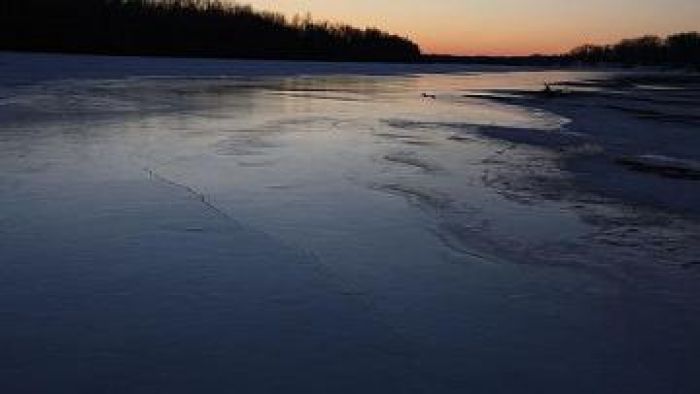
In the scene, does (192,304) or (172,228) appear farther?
(172,228)

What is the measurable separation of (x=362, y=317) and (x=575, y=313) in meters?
1.14

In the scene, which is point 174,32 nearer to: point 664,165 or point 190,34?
point 190,34

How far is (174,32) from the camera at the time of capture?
74188mm

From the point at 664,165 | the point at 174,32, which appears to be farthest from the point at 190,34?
the point at 664,165

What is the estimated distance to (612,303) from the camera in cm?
422

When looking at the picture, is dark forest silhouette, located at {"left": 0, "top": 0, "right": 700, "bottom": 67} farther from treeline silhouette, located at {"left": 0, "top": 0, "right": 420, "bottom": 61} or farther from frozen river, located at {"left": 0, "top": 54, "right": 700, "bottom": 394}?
frozen river, located at {"left": 0, "top": 54, "right": 700, "bottom": 394}

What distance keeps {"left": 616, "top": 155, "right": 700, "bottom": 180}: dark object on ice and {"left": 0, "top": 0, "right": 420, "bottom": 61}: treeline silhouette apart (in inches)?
2041

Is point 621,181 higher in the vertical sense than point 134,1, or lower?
lower

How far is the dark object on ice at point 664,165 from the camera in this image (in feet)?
28.9

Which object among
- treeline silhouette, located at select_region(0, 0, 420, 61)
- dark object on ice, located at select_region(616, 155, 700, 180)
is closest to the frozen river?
dark object on ice, located at select_region(616, 155, 700, 180)

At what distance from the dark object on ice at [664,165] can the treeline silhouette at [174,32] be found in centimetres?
5183

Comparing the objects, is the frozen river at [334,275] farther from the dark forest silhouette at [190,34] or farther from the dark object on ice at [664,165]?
the dark forest silhouette at [190,34]

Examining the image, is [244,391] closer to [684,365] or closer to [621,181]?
[684,365]

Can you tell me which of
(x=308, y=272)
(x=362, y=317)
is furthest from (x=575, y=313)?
(x=308, y=272)
